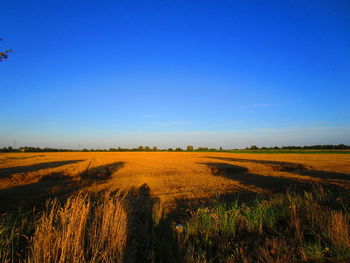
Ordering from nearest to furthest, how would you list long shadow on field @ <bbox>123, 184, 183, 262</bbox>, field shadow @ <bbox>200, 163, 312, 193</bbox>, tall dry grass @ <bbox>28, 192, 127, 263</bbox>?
tall dry grass @ <bbox>28, 192, 127, 263</bbox> → long shadow on field @ <bbox>123, 184, 183, 262</bbox> → field shadow @ <bbox>200, 163, 312, 193</bbox>

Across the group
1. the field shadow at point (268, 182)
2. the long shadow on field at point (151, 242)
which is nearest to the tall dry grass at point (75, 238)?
the long shadow on field at point (151, 242)

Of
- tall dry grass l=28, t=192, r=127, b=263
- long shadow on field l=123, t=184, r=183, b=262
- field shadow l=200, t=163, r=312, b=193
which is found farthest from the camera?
field shadow l=200, t=163, r=312, b=193

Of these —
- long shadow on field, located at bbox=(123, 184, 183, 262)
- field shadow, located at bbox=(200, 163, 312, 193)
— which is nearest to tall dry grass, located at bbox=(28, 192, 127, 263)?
long shadow on field, located at bbox=(123, 184, 183, 262)

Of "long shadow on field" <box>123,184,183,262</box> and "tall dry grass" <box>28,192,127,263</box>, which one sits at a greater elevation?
"tall dry grass" <box>28,192,127,263</box>

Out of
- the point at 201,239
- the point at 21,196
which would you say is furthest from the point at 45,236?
the point at 21,196

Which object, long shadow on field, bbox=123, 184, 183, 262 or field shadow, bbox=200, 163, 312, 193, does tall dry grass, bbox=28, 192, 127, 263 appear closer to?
long shadow on field, bbox=123, 184, 183, 262

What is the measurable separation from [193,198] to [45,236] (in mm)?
7303

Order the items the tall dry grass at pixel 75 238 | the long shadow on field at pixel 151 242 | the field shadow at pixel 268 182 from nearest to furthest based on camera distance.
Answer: the tall dry grass at pixel 75 238
the long shadow on field at pixel 151 242
the field shadow at pixel 268 182

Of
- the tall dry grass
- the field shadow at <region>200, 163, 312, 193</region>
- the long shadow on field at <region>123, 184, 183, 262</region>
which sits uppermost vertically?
the tall dry grass

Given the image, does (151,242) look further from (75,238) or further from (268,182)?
(268,182)

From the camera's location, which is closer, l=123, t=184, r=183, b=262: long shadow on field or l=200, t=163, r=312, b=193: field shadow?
l=123, t=184, r=183, b=262: long shadow on field

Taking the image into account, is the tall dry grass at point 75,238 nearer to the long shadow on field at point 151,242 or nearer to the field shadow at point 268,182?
the long shadow on field at point 151,242

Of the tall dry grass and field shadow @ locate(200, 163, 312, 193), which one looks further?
field shadow @ locate(200, 163, 312, 193)

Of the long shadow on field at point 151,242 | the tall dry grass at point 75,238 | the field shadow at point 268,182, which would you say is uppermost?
the tall dry grass at point 75,238
